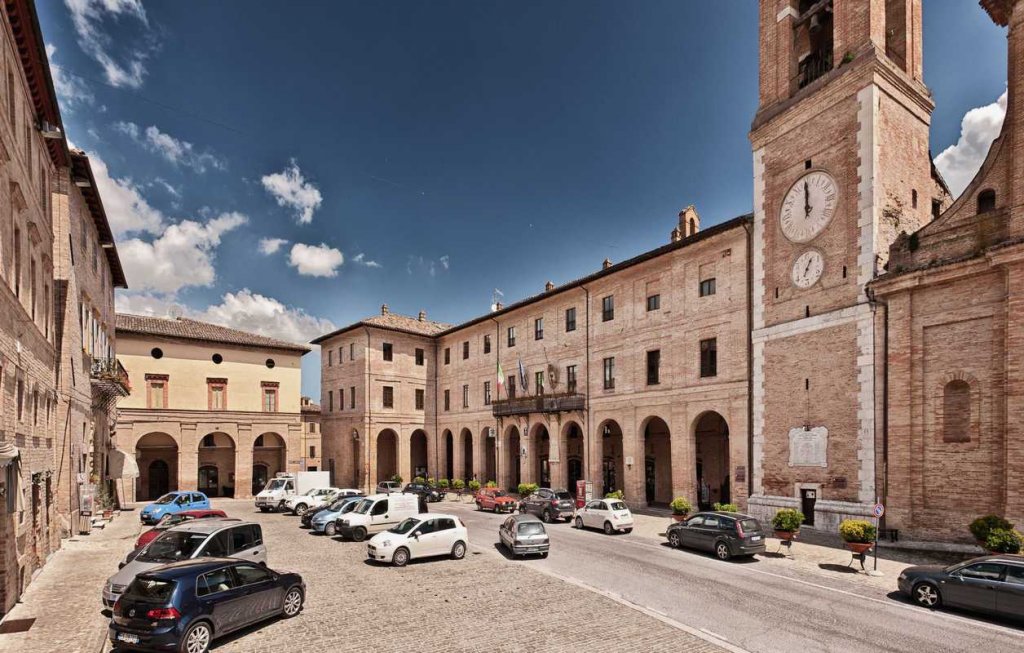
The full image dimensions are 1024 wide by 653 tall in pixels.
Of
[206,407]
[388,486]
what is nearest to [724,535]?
[388,486]

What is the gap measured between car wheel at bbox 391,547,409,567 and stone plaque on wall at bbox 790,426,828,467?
641 inches

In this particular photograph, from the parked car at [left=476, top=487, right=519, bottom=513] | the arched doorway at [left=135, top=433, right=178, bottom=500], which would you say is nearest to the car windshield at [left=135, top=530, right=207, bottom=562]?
the parked car at [left=476, top=487, right=519, bottom=513]

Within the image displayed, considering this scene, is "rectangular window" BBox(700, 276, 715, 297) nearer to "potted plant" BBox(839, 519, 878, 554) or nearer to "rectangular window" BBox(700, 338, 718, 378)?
"rectangular window" BBox(700, 338, 718, 378)

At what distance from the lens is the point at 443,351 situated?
52594mm

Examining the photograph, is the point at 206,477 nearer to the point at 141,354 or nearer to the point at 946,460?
the point at 141,354

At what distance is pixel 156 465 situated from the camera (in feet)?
145

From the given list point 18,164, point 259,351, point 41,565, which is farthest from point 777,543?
point 259,351

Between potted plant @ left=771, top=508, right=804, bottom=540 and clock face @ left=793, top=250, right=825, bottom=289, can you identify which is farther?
clock face @ left=793, top=250, right=825, bottom=289

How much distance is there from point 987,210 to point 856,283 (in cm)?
460

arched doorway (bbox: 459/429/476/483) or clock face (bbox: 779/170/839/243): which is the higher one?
clock face (bbox: 779/170/839/243)

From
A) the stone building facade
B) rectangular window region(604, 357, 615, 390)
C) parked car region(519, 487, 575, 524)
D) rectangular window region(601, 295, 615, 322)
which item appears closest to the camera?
parked car region(519, 487, 575, 524)

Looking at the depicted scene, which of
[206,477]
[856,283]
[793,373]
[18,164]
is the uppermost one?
[18,164]

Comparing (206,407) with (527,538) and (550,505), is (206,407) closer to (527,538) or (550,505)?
(550,505)

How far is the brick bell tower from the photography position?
22.1 meters
